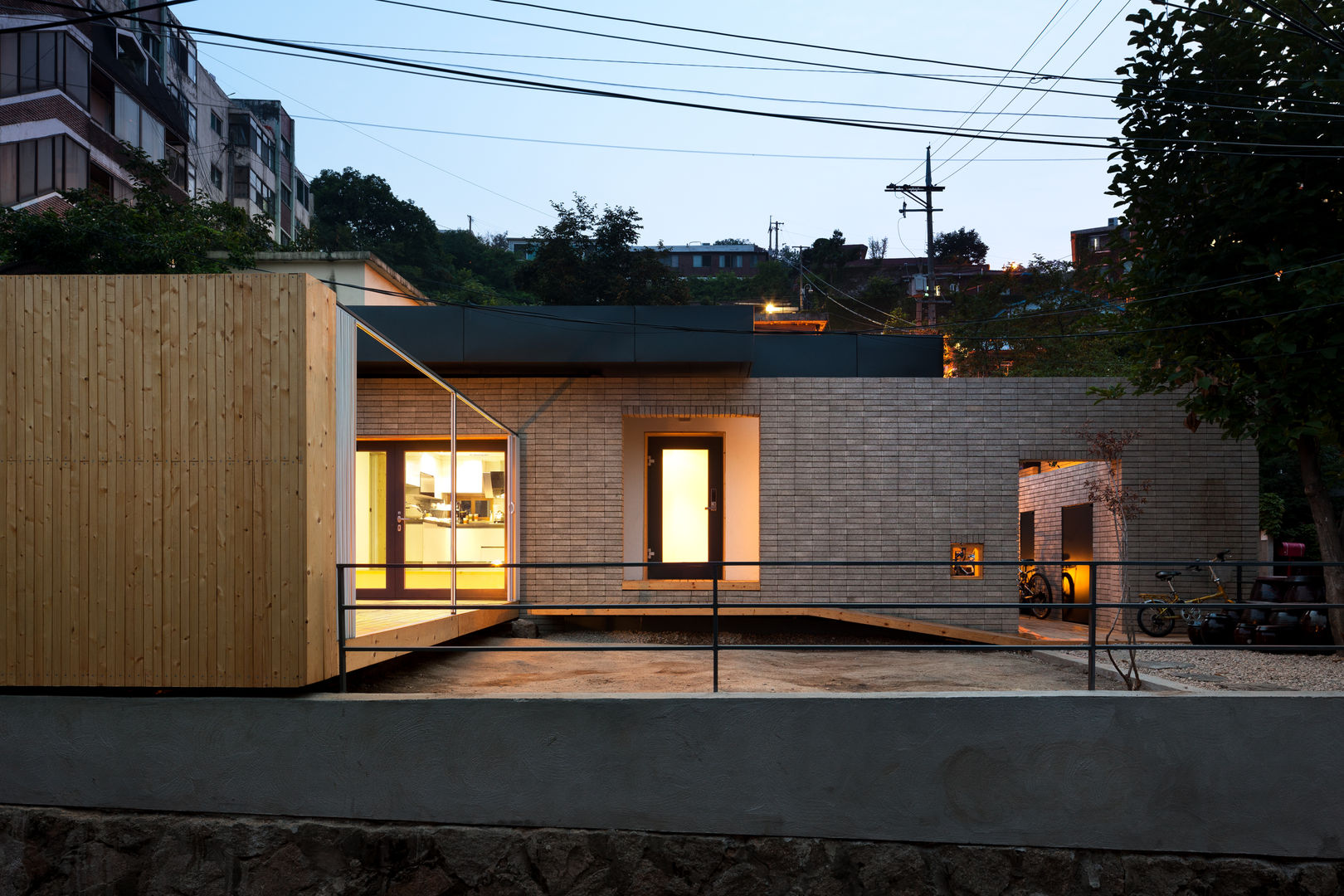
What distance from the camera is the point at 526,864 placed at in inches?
229

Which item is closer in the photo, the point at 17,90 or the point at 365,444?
the point at 365,444

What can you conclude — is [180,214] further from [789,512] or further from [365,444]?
[789,512]

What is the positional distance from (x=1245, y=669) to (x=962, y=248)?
56.0 meters

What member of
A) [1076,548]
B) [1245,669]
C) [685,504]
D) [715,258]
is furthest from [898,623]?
[715,258]

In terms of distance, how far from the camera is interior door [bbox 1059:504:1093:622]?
15.5 metres

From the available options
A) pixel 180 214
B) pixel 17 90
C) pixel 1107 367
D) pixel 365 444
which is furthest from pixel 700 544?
pixel 17 90

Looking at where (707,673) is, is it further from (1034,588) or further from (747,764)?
(1034,588)

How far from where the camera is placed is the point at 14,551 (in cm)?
602

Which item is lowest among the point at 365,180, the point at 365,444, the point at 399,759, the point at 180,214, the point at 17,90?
the point at 399,759

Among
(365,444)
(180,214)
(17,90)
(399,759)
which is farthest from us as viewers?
(180,214)

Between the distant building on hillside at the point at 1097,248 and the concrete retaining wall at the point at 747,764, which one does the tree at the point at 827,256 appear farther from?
the concrete retaining wall at the point at 747,764

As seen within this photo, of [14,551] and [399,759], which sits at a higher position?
[14,551]

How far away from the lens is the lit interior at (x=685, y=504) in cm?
1434

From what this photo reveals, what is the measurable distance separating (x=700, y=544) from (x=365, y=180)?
1628 inches
